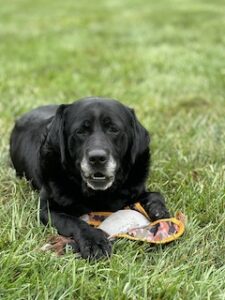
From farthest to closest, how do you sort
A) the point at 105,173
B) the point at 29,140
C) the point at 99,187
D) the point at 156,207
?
the point at 29,140, the point at 156,207, the point at 99,187, the point at 105,173

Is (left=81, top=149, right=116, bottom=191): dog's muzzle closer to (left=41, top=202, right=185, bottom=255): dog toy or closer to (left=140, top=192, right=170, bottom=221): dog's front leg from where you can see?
(left=41, top=202, right=185, bottom=255): dog toy

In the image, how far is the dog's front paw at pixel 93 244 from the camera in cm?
333

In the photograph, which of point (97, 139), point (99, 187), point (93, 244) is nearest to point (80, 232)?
point (93, 244)

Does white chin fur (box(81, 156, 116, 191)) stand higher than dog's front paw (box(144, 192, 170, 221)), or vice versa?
white chin fur (box(81, 156, 116, 191))

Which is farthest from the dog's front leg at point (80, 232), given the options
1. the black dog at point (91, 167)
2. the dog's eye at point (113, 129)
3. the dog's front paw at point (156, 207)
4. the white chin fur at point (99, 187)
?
the dog's eye at point (113, 129)

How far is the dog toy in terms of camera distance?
351 centimetres

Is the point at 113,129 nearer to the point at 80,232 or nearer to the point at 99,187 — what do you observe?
the point at 99,187

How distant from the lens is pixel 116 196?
3945 millimetres

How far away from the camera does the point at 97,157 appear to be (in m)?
3.49

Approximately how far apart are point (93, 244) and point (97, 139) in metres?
0.62

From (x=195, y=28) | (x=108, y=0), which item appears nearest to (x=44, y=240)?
(x=195, y=28)

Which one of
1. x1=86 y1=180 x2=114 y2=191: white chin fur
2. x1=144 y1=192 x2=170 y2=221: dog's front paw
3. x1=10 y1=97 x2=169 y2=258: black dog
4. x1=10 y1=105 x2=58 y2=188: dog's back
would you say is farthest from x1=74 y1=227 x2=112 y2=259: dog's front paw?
x1=10 y1=105 x2=58 y2=188: dog's back

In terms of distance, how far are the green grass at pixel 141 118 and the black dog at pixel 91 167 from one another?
17cm

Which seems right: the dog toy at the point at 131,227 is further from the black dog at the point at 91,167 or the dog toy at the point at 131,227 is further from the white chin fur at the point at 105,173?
the white chin fur at the point at 105,173
